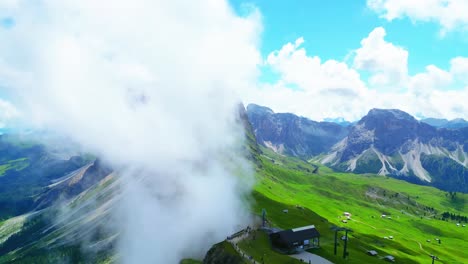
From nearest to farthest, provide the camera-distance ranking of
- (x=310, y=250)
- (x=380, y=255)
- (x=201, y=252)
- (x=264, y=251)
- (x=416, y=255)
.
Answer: (x=264, y=251)
(x=310, y=250)
(x=380, y=255)
(x=201, y=252)
(x=416, y=255)

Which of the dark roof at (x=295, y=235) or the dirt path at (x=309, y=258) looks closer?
the dirt path at (x=309, y=258)

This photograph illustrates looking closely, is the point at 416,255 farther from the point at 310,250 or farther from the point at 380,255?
the point at 310,250

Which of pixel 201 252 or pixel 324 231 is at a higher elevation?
pixel 324 231

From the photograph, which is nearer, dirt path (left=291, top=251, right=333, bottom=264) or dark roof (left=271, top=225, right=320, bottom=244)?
dirt path (left=291, top=251, right=333, bottom=264)

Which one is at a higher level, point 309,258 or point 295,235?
point 295,235

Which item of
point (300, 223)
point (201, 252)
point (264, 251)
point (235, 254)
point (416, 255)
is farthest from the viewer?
point (416, 255)

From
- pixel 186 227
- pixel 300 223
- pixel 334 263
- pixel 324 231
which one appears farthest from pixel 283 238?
pixel 186 227

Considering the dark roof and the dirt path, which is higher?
the dark roof

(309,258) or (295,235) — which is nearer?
(309,258)

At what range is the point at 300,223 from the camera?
169625mm

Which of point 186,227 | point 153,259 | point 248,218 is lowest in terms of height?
point 153,259

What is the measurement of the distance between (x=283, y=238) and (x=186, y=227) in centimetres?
10473

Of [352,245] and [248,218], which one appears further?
[248,218]

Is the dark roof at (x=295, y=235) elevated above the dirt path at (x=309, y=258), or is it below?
above
